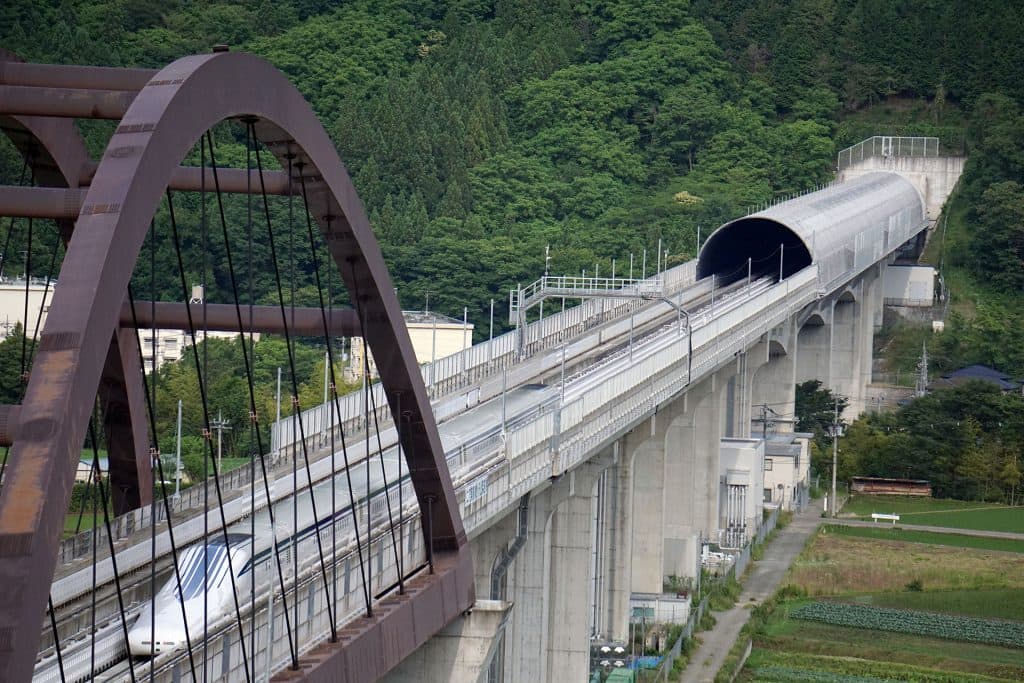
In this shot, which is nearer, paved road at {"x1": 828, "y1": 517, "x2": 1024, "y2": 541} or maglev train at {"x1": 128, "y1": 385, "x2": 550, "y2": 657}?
maglev train at {"x1": 128, "y1": 385, "x2": 550, "y2": 657}

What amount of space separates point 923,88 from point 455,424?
291ft

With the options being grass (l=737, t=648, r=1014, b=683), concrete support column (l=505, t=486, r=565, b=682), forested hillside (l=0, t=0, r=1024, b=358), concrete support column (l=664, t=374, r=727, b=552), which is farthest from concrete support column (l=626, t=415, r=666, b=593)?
forested hillside (l=0, t=0, r=1024, b=358)

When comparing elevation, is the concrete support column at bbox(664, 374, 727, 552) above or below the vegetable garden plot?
above

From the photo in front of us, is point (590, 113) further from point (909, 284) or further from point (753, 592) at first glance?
point (753, 592)

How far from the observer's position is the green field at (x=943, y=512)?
71.1 meters

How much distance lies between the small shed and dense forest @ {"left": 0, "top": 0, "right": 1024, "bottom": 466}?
1893 cm

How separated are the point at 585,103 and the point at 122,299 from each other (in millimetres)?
106070

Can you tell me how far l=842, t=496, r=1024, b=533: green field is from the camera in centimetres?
7112

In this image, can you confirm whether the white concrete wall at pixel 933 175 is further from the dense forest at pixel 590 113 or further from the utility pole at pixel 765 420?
the utility pole at pixel 765 420

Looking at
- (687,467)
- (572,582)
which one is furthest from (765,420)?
(572,582)

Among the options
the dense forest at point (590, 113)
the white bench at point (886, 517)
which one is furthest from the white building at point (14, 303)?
the white bench at point (886, 517)

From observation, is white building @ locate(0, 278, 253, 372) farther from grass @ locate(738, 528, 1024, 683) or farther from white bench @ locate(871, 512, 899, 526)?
grass @ locate(738, 528, 1024, 683)

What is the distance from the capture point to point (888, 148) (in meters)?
120

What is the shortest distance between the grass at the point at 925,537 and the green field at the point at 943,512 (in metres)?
1.96
